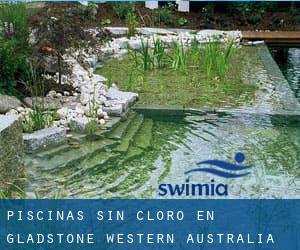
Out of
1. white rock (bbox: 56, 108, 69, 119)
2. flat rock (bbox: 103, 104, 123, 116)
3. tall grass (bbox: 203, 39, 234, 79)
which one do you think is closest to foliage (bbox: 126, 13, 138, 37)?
tall grass (bbox: 203, 39, 234, 79)

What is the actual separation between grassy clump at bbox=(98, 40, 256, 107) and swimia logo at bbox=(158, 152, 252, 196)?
5.52 ft

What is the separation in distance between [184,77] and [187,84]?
0.34 m

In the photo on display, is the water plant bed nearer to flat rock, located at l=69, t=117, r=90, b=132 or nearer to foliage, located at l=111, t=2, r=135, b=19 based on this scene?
flat rock, located at l=69, t=117, r=90, b=132

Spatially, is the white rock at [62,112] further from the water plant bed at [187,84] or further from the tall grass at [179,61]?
the tall grass at [179,61]

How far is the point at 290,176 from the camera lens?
15.1 feet

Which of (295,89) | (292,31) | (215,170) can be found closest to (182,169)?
(215,170)

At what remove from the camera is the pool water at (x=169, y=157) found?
4332 millimetres

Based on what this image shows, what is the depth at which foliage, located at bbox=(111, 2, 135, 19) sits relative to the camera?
11367 mm

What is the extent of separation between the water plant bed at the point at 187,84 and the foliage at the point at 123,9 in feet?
9.63

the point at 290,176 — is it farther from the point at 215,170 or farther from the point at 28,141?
the point at 28,141

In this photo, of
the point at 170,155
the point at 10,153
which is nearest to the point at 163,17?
the point at 170,155

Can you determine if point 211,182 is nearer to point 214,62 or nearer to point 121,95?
point 121,95

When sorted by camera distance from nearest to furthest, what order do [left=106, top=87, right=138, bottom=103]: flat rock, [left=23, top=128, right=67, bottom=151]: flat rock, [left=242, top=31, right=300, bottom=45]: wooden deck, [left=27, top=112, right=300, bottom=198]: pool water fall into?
[left=27, top=112, right=300, bottom=198]: pool water, [left=23, top=128, right=67, bottom=151]: flat rock, [left=106, top=87, right=138, bottom=103]: flat rock, [left=242, top=31, right=300, bottom=45]: wooden deck

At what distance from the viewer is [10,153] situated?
4.19 meters
